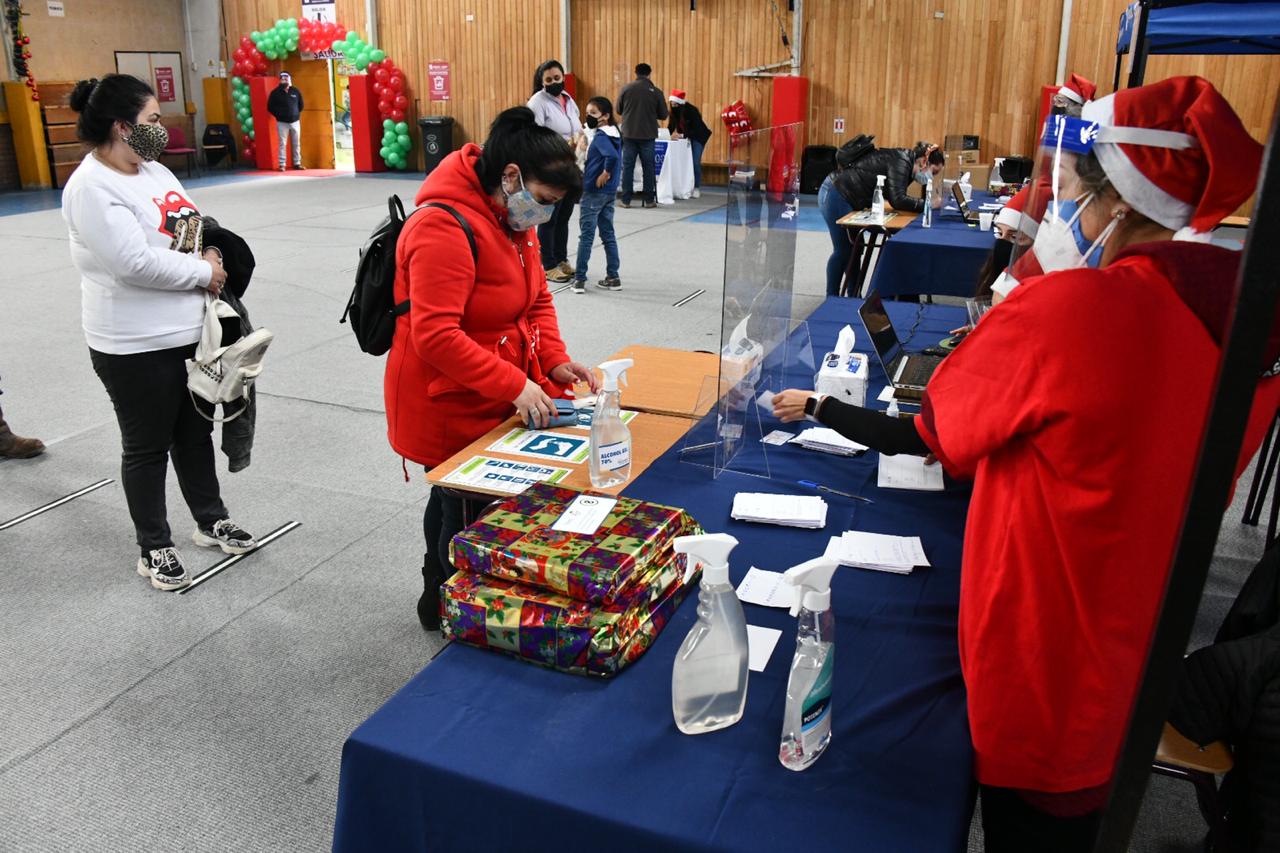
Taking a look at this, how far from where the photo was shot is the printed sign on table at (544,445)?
2.39 metres

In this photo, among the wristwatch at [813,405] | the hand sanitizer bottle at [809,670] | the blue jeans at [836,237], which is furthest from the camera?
the blue jeans at [836,237]

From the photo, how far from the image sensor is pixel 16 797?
226 cm

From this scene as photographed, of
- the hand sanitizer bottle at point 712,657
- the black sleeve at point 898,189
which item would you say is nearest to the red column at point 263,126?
the black sleeve at point 898,189

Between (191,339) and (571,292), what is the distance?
15.1 ft

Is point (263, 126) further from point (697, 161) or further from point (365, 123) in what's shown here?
point (697, 161)

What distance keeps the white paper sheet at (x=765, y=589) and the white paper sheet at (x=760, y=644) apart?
0.08m

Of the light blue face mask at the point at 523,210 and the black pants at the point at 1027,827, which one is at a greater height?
the light blue face mask at the point at 523,210

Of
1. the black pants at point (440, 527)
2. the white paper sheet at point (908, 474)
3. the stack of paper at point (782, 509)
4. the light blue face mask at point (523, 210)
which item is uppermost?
the light blue face mask at point (523, 210)

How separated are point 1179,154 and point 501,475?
4.92ft

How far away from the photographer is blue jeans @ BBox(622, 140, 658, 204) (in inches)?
445

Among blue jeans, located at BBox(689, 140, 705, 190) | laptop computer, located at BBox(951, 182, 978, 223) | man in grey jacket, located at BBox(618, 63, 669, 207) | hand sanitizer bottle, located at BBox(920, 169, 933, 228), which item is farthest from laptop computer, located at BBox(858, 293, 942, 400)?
blue jeans, located at BBox(689, 140, 705, 190)

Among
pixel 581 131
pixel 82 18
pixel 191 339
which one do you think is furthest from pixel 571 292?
pixel 82 18

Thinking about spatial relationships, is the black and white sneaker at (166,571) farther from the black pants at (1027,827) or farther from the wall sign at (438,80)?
the wall sign at (438,80)

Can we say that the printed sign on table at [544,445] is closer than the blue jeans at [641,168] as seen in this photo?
Yes
